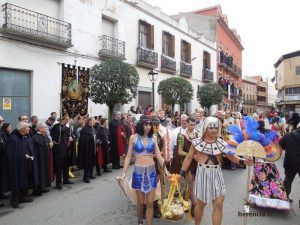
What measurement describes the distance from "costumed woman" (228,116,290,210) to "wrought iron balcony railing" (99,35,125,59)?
35.3 feet

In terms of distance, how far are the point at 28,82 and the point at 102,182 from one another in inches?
238

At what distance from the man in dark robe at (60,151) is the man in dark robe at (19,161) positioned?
1107 millimetres

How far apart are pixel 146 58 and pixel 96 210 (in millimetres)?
13635

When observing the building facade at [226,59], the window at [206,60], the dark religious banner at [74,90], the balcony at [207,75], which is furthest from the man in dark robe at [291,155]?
the building facade at [226,59]

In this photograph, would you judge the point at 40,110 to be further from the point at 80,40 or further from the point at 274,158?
the point at 274,158

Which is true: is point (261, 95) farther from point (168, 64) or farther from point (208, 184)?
point (208, 184)

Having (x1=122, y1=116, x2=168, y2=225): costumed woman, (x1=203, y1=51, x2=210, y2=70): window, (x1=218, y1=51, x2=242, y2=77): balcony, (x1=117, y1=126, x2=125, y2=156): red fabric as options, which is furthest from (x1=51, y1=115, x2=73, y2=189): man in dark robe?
(x1=218, y1=51, x2=242, y2=77): balcony

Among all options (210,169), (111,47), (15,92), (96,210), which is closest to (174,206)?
(210,169)

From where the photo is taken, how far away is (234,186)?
753 cm

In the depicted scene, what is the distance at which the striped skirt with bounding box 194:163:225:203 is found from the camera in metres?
4.27

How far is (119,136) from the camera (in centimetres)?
1027

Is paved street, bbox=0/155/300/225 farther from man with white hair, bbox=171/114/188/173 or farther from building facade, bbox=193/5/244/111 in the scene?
building facade, bbox=193/5/244/111

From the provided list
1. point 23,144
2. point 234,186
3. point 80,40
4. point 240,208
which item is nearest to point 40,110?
point 80,40

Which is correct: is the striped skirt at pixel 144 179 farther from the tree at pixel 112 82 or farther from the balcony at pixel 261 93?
the balcony at pixel 261 93
